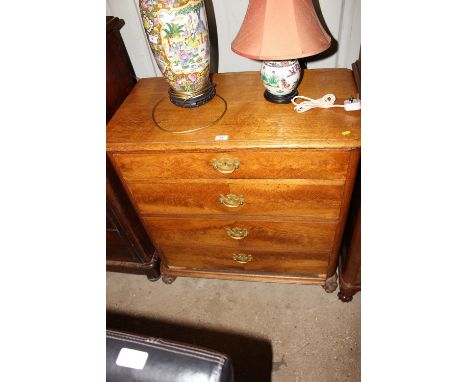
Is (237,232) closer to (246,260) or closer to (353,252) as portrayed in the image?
(246,260)

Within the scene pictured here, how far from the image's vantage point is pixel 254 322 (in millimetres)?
1338

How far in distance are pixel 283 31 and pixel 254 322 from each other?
1.12 meters

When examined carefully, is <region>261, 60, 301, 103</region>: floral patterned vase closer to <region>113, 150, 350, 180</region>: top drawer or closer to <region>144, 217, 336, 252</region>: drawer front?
<region>113, 150, 350, 180</region>: top drawer

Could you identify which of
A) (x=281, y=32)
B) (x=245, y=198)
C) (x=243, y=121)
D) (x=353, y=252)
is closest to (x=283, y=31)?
(x=281, y=32)

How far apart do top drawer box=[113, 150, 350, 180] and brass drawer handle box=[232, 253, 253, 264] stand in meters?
0.44

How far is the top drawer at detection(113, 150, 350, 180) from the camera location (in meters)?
0.89

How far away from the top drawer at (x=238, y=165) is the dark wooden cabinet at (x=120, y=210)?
0.21 m

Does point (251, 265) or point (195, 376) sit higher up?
point (195, 376)

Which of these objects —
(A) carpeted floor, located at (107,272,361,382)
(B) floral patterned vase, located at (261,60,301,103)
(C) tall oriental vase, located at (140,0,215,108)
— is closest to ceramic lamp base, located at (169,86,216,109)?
(C) tall oriental vase, located at (140,0,215,108)
